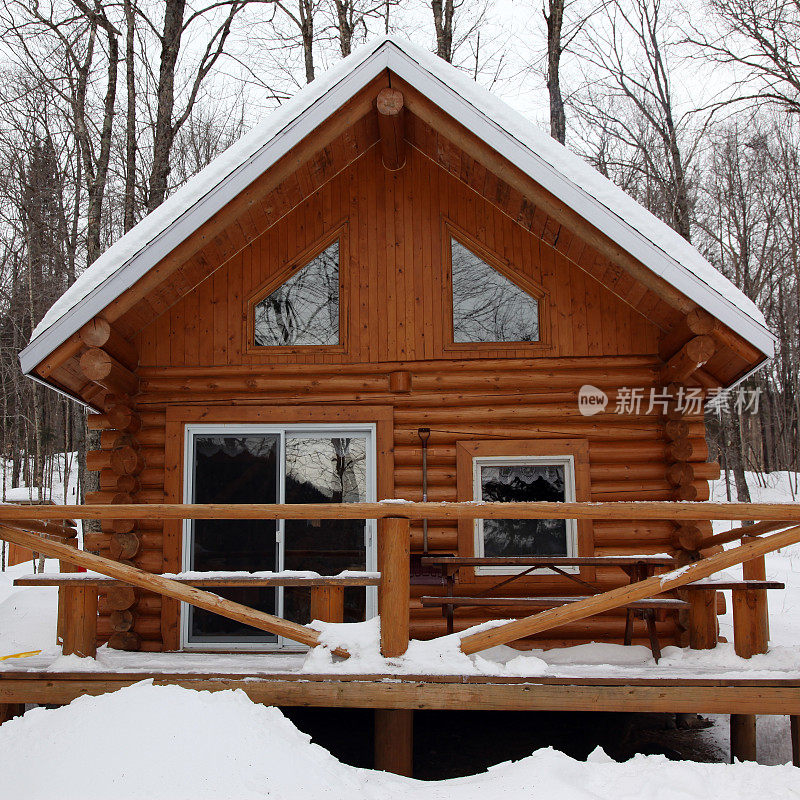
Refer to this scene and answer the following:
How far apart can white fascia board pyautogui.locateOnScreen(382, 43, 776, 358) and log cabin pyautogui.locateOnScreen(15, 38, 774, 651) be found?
300 mm

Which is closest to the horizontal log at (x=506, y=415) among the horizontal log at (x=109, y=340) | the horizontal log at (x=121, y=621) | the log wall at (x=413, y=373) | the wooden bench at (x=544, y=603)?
the log wall at (x=413, y=373)

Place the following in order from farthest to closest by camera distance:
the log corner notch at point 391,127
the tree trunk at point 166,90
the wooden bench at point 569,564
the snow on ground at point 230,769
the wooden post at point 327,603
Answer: the tree trunk at point 166,90 → the log corner notch at point 391,127 → the wooden bench at point 569,564 → the wooden post at point 327,603 → the snow on ground at point 230,769

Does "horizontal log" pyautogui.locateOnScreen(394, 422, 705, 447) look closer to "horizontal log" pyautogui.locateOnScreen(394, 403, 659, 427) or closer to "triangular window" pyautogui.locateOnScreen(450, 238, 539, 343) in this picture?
"horizontal log" pyautogui.locateOnScreen(394, 403, 659, 427)

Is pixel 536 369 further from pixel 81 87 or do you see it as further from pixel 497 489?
pixel 81 87

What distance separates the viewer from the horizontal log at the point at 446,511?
16.1 ft

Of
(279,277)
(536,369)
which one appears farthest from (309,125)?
(536,369)

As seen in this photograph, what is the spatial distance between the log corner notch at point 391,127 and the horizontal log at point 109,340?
3.16 m

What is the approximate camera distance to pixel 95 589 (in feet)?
17.6

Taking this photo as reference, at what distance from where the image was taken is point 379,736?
5.11m

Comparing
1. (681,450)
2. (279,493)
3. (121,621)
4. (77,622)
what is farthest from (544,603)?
(121,621)

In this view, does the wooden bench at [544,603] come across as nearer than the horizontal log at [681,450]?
Yes

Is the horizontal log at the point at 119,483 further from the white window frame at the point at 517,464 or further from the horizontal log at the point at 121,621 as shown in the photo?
the white window frame at the point at 517,464

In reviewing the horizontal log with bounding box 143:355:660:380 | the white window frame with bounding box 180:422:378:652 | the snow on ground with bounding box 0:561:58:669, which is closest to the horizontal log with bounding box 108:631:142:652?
the white window frame with bounding box 180:422:378:652

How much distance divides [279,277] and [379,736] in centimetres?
454
